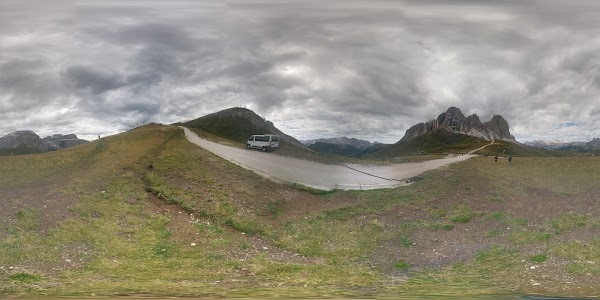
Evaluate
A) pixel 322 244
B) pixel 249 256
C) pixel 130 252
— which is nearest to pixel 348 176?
pixel 322 244

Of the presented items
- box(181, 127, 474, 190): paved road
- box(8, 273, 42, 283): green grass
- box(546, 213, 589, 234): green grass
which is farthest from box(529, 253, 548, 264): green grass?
box(8, 273, 42, 283): green grass

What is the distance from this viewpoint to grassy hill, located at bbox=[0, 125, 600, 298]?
64.6ft

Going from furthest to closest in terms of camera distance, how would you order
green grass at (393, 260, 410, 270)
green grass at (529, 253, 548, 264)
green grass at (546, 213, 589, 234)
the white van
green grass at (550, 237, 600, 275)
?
the white van → green grass at (546, 213, 589, 234) → green grass at (393, 260, 410, 270) → green grass at (529, 253, 548, 264) → green grass at (550, 237, 600, 275)

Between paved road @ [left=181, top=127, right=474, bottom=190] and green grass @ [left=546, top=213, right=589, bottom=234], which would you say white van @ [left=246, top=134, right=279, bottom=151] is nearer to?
paved road @ [left=181, top=127, right=474, bottom=190]

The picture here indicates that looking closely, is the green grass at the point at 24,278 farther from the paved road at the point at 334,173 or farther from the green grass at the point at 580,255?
the paved road at the point at 334,173

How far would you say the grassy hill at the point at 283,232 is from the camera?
64.6ft

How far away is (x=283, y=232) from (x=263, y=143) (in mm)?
44167

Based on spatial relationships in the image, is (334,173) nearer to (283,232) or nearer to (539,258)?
(283,232)

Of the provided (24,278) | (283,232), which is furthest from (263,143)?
(24,278)

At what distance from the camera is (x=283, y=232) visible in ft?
103

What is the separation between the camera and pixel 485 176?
4259 cm

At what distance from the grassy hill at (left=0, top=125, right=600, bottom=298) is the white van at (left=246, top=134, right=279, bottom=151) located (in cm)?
2670

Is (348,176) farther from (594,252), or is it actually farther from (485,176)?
(594,252)

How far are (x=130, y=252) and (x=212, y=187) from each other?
14.9m
